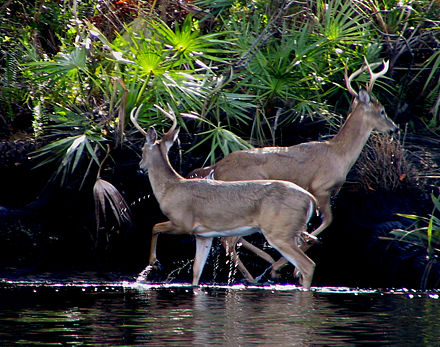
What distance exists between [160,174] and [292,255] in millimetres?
2141

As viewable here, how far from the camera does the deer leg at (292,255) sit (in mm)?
10883

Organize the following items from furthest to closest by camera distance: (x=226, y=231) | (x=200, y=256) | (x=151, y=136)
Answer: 1. (x=151, y=136)
2. (x=200, y=256)
3. (x=226, y=231)

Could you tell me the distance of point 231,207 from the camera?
1119 centimetres

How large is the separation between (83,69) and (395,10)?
575cm

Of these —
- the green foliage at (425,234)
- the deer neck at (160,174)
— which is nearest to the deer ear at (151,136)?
the deer neck at (160,174)

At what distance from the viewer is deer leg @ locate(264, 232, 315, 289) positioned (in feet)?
35.7

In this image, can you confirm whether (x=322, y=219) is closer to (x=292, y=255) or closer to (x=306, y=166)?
(x=306, y=166)

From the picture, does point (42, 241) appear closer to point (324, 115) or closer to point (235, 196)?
point (235, 196)

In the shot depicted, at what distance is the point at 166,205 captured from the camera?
11492mm

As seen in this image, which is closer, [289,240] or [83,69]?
[289,240]

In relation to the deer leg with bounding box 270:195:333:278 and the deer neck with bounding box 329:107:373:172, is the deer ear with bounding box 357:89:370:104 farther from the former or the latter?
the deer leg with bounding box 270:195:333:278

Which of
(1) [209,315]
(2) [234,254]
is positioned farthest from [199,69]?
(1) [209,315]

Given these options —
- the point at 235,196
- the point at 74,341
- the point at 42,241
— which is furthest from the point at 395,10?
the point at 74,341

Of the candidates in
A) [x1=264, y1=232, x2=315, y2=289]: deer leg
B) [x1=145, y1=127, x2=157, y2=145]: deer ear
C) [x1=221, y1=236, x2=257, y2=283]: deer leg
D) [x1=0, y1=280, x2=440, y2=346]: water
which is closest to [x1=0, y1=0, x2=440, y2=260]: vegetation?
[x1=145, y1=127, x2=157, y2=145]: deer ear
